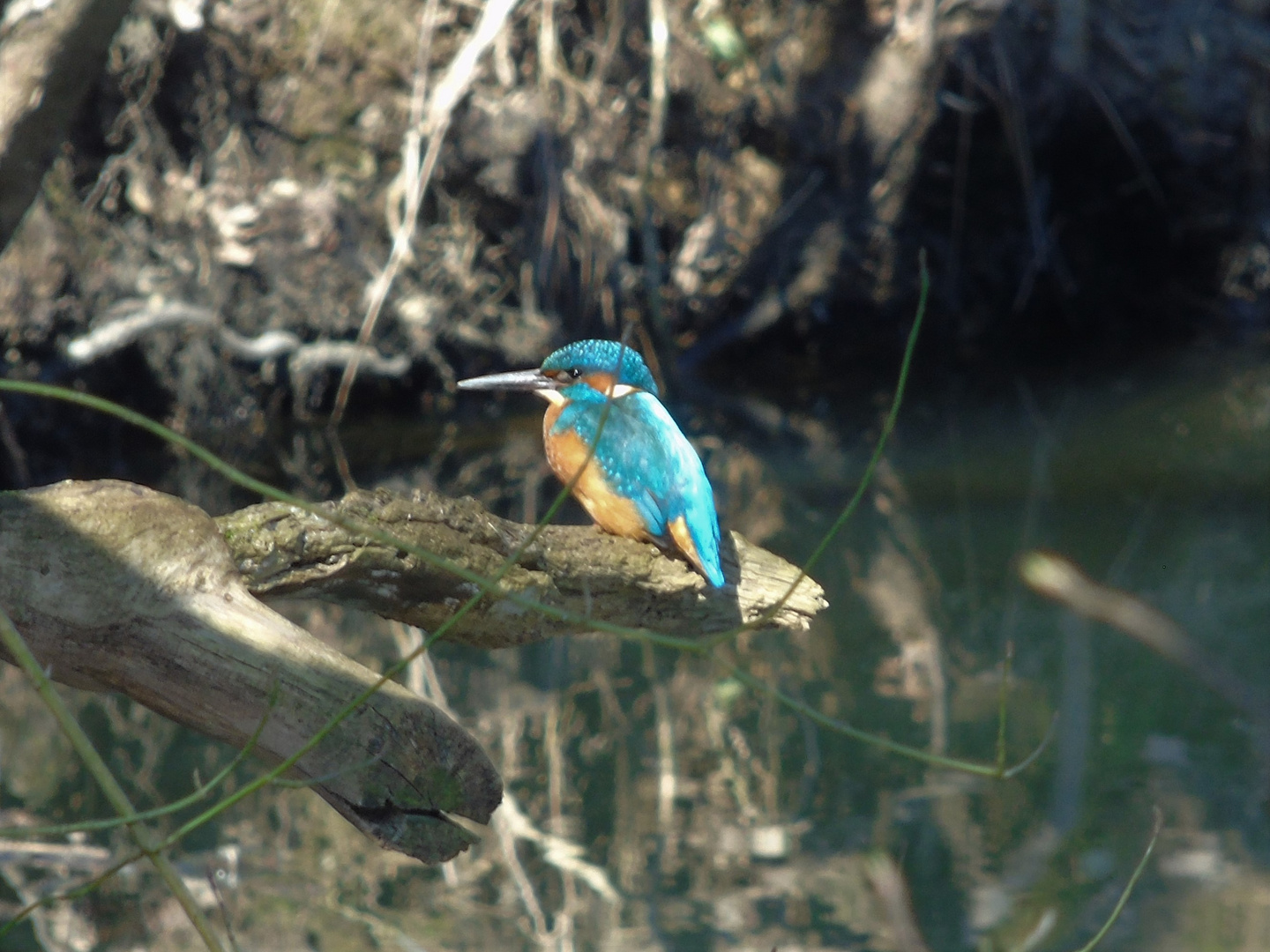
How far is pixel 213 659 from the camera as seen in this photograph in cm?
126

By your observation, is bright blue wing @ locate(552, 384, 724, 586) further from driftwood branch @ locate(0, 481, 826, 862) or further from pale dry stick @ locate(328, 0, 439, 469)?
pale dry stick @ locate(328, 0, 439, 469)

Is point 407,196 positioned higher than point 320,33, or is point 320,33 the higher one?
point 320,33

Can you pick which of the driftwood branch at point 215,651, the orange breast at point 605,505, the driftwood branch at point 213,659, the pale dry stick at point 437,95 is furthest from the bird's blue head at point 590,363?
the pale dry stick at point 437,95

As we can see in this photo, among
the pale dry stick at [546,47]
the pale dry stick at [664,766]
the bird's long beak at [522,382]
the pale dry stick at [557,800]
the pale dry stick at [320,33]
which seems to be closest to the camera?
the bird's long beak at [522,382]

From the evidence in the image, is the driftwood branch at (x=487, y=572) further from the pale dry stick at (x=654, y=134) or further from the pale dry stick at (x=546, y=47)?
the pale dry stick at (x=654, y=134)

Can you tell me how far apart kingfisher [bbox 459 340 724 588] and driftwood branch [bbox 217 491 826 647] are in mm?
50

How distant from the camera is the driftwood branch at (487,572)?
1453 mm

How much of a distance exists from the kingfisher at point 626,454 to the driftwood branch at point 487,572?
0.16 feet

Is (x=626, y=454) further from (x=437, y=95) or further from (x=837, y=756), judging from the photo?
(x=437, y=95)

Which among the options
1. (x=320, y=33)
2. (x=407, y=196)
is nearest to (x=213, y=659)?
(x=407, y=196)

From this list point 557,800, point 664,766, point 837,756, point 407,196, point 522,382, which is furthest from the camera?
point 407,196

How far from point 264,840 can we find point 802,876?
1.62 meters

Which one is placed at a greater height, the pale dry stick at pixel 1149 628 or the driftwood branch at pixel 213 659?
the pale dry stick at pixel 1149 628

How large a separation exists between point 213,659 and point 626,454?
3.26 ft
